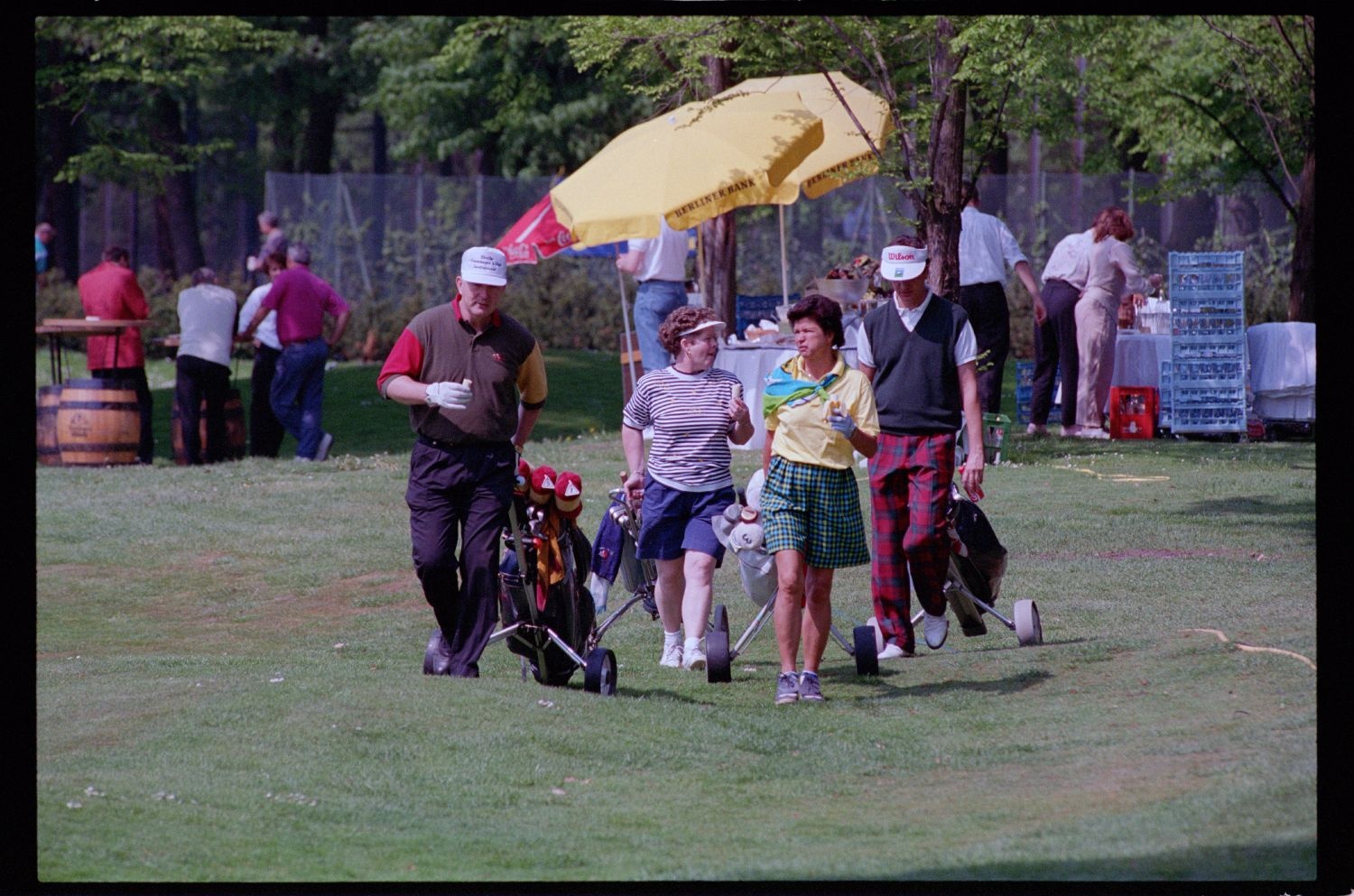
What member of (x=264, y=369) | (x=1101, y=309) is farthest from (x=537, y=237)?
(x=1101, y=309)

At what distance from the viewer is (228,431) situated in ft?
61.1

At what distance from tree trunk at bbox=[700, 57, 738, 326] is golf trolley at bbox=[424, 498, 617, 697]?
1175 centimetres

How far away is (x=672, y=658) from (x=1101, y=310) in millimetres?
9072

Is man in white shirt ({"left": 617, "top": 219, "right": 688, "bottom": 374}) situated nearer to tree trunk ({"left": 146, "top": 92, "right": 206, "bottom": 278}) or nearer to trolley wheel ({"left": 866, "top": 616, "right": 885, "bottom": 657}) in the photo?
trolley wheel ({"left": 866, "top": 616, "right": 885, "bottom": 657})

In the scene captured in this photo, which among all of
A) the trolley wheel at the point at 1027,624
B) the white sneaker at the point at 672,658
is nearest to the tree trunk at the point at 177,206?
the white sneaker at the point at 672,658

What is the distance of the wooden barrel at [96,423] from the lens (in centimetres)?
1800

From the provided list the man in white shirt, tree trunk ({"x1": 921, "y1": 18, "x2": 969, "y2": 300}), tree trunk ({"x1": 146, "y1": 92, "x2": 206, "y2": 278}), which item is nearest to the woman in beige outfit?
tree trunk ({"x1": 921, "y1": 18, "x2": 969, "y2": 300})

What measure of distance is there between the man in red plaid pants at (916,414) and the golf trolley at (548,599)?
1578 millimetres

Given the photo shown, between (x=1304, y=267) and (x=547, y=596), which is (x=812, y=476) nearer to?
(x=547, y=596)

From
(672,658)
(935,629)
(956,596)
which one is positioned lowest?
(672,658)

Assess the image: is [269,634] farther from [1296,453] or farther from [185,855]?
[1296,453]

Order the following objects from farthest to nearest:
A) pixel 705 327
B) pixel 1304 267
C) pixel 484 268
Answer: pixel 1304 267 < pixel 705 327 < pixel 484 268

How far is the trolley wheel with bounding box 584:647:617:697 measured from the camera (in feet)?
28.0
